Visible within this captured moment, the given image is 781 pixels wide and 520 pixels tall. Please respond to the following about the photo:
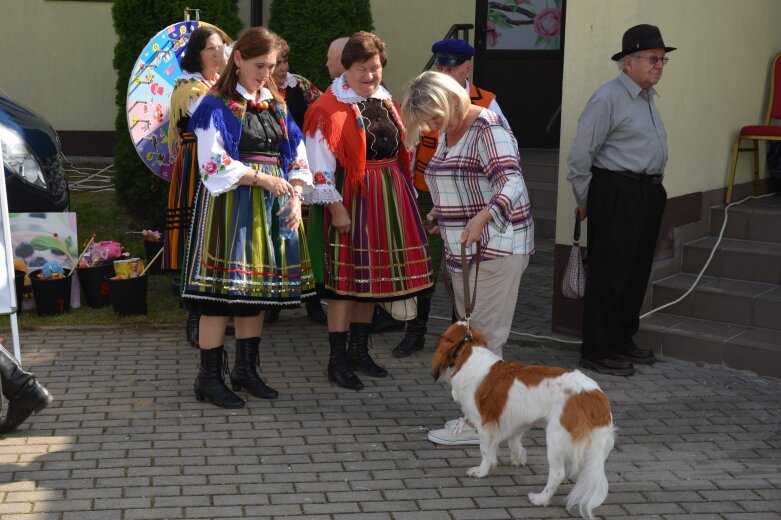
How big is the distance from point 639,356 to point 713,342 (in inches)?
17.3

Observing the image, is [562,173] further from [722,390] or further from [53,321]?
[53,321]

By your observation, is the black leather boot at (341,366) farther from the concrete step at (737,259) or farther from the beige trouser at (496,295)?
the concrete step at (737,259)

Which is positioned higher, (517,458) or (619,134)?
(619,134)

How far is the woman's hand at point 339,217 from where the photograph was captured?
220 inches

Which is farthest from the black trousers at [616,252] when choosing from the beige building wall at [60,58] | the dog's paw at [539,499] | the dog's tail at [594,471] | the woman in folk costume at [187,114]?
the beige building wall at [60,58]

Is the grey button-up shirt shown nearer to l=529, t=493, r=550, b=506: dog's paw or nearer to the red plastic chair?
the red plastic chair

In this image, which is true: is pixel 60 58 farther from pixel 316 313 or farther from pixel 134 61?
pixel 316 313

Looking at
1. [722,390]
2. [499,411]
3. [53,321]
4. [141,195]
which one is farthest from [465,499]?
[141,195]

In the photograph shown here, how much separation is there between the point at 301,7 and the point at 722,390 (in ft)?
19.1

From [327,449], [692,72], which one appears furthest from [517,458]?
[692,72]

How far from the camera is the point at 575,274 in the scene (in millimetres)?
6289

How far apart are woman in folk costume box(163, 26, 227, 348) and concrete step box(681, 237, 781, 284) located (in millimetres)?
3316

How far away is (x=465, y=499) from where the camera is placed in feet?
14.7

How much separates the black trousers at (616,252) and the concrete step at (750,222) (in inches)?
49.4
